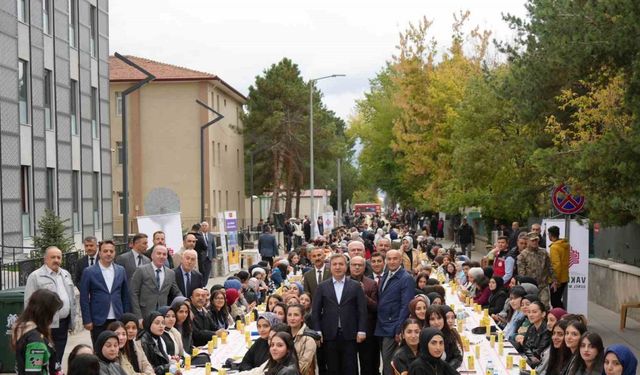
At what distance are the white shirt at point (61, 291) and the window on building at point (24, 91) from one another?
2093 cm

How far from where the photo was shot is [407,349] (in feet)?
34.0

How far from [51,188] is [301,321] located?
2535cm

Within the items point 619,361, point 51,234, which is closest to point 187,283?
point 619,361

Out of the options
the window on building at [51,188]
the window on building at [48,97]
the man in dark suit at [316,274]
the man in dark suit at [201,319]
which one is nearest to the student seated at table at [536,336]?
the man in dark suit at [316,274]

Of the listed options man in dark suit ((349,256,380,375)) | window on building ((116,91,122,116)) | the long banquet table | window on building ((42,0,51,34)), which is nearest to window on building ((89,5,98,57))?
window on building ((42,0,51,34))

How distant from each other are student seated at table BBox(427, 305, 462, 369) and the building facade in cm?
2108

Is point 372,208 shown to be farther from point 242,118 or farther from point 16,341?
point 16,341

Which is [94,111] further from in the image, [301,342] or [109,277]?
[301,342]

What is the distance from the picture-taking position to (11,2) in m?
30.7

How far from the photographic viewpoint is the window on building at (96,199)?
132ft

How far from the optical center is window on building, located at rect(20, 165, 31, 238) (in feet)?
→ 105

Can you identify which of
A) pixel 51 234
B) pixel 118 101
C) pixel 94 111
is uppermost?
pixel 118 101

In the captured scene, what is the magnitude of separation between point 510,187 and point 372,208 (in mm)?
105728

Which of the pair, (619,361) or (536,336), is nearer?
(619,361)
